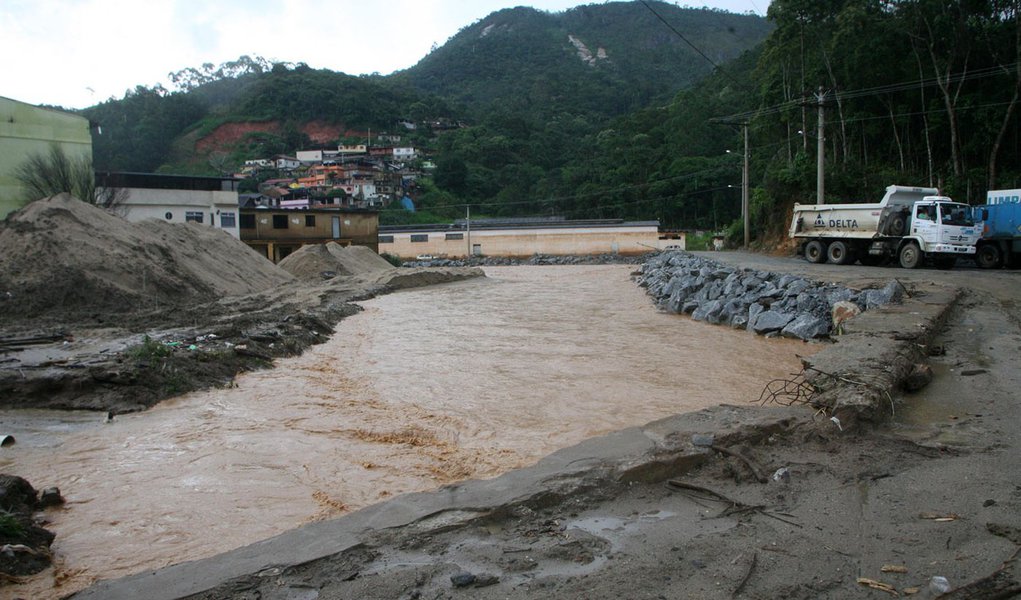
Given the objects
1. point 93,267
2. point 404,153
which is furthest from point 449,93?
point 93,267

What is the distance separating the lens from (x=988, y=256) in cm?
2106

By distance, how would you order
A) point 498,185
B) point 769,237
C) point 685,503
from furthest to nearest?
point 498,185 → point 769,237 → point 685,503

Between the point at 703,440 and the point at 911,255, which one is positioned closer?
the point at 703,440

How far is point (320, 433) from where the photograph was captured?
774cm

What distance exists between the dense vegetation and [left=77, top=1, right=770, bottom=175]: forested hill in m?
0.42

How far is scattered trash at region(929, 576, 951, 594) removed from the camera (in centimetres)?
350

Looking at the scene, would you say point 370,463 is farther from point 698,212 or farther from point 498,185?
point 498,185

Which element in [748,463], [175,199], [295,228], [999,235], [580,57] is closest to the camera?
[748,463]

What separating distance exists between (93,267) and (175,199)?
2402cm

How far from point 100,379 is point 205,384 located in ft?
4.13

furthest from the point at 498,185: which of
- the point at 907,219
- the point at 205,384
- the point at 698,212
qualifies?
the point at 205,384

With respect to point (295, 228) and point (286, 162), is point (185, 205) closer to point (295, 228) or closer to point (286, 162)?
point (295, 228)

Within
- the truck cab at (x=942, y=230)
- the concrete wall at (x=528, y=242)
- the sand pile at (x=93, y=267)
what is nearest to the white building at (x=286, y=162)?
the concrete wall at (x=528, y=242)

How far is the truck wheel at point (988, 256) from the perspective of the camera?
68.4 ft
